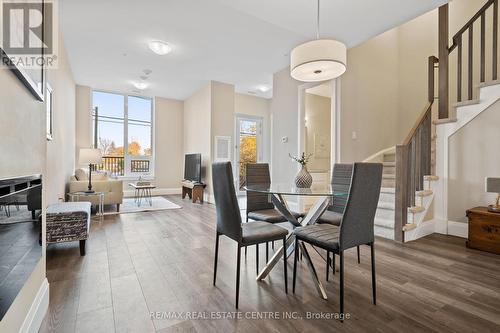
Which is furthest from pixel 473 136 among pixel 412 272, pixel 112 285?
Result: pixel 112 285

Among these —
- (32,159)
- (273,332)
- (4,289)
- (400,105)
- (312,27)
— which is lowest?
(273,332)

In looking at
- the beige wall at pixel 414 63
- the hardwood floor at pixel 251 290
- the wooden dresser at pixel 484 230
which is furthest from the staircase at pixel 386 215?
the beige wall at pixel 414 63

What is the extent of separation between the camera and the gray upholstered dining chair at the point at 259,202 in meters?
2.65

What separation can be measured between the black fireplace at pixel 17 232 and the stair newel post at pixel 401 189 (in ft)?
12.0

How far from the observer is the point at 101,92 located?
7.16 m

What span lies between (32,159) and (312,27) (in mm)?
3743

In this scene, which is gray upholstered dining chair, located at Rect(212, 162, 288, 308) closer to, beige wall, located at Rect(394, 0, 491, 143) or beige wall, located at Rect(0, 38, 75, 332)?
beige wall, located at Rect(0, 38, 75, 332)

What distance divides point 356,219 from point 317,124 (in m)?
4.87

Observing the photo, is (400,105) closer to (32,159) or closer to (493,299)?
(493,299)

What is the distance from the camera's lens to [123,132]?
7457 millimetres

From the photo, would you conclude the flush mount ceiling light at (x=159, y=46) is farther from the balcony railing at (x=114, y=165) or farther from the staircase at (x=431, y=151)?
the balcony railing at (x=114, y=165)

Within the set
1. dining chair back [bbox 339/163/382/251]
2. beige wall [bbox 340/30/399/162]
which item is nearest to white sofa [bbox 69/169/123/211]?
beige wall [bbox 340/30/399/162]

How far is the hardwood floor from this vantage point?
1592 millimetres

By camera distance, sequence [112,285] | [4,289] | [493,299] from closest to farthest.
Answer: [4,289], [493,299], [112,285]
